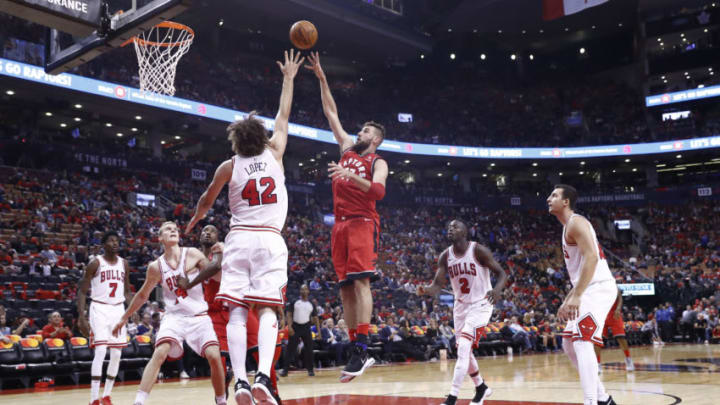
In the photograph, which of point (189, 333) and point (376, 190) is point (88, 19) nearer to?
point (189, 333)

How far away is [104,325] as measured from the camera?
25.1 feet

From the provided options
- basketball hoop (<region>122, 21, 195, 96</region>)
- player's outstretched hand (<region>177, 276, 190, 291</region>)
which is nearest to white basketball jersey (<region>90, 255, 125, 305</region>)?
player's outstretched hand (<region>177, 276, 190, 291</region>)

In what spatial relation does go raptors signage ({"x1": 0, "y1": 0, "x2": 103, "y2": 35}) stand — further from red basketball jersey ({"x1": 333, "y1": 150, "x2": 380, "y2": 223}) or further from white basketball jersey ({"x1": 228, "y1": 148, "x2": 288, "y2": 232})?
white basketball jersey ({"x1": 228, "y1": 148, "x2": 288, "y2": 232})

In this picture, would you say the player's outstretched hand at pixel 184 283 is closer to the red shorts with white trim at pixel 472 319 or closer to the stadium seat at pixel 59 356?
the red shorts with white trim at pixel 472 319

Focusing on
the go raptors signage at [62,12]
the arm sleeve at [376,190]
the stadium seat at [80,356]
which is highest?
the go raptors signage at [62,12]

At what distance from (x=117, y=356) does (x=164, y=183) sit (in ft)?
65.6

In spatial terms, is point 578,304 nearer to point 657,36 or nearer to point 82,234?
point 82,234

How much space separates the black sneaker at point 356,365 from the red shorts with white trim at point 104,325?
3518 millimetres

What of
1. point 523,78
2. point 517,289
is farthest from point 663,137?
point 517,289

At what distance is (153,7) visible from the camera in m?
7.23

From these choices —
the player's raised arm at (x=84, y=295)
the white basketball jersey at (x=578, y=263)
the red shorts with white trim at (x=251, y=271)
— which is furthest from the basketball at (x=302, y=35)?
the player's raised arm at (x=84, y=295)

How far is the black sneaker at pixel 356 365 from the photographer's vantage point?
16.9ft

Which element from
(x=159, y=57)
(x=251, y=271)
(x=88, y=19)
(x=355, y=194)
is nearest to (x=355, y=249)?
(x=355, y=194)

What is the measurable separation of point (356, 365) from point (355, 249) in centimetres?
96
